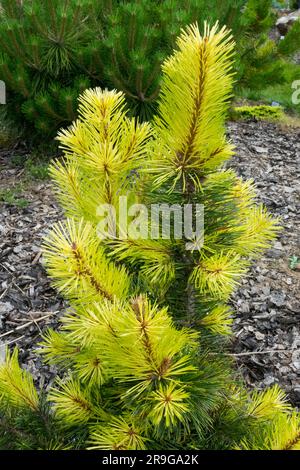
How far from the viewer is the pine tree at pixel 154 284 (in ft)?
4.24

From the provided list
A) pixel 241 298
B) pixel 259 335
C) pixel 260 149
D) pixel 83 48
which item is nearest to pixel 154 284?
pixel 259 335

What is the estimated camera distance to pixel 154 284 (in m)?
1.60

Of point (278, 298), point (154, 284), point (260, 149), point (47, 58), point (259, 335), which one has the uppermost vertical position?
point (47, 58)

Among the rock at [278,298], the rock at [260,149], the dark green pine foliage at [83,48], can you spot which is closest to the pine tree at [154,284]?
the rock at [278,298]

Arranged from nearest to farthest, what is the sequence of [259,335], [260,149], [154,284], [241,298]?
[154,284] < [259,335] < [241,298] < [260,149]

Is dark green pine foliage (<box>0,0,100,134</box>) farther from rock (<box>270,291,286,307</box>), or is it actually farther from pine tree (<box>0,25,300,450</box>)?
pine tree (<box>0,25,300,450</box>)

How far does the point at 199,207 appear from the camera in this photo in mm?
1456

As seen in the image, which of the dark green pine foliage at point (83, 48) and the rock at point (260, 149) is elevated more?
the dark green pine foliage at point (83, 48)

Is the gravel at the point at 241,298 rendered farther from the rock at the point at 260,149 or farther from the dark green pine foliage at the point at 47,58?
the rock at the point at 260,149

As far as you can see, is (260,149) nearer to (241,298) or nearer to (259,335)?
(241,298)

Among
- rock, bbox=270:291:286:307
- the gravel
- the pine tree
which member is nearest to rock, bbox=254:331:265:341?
the gravel

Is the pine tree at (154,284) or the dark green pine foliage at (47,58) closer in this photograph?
the pine tree at (154,284)
